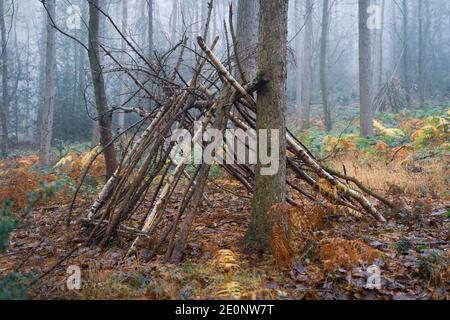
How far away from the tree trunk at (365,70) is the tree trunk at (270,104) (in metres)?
9.25

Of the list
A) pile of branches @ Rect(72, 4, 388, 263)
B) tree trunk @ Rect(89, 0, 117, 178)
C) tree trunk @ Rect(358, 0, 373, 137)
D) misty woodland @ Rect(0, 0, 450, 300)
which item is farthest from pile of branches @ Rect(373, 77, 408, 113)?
tree trunk @ Rect(89, 0, 117, 178)

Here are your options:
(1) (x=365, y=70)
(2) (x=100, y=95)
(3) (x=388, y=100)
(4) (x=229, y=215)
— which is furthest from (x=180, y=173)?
(3) (x=388, y=100)

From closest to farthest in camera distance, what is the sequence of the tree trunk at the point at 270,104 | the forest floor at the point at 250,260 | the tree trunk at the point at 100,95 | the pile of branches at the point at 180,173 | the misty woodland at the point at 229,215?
the forest floor at the point at 250,260 → the misty woodland at the point at 229,215 → the tree trunk at the point at 270,104 → the pile of branches at the point at 180,173 → the tree trunk at the point at 100,95

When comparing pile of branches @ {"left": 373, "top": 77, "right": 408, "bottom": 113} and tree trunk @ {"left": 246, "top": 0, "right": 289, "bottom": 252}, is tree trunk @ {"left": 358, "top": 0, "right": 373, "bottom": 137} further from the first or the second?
tree trunk @ {"left": 246, "top": 0, "right": 289, "bottom": 252}

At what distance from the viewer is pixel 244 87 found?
4.38m

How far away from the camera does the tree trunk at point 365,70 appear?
12.4 meters

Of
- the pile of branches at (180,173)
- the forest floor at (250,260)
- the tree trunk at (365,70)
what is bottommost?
the forest floor at (250,260)

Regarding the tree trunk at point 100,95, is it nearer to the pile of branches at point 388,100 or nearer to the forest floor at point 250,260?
the forest floor at point 250,260

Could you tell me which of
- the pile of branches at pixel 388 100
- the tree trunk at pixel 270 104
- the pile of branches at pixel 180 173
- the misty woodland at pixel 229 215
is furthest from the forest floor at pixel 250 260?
the pile of branches at pixel 388 100

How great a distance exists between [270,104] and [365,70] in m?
9.54

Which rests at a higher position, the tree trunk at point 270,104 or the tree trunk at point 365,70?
the tree trunk at point 365,70
